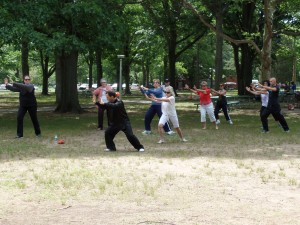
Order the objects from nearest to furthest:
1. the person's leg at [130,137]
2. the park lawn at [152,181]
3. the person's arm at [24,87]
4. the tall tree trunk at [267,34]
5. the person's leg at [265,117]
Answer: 1. the park lawn at [152,181]
2. the person's leg at [130,137]
3. the person's arm at [24,87]
4. the person's leg at [265,117]
5. the tall tree trunk at [267,34]

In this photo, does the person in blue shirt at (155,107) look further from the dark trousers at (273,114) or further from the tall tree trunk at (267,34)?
the tall tree trunk at (267,34)

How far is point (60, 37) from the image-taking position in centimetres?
1627

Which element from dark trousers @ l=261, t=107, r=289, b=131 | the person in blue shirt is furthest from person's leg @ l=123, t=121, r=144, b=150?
dark trousers @ l=261, t=107, r=289, b=131

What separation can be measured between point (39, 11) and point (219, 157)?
8.98m

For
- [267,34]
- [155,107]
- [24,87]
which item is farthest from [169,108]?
[267,34]

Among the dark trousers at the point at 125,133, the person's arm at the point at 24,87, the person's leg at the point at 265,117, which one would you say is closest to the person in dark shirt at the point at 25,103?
the person's arm at the point at 24,87

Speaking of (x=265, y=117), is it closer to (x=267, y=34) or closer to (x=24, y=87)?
(x=24, y=87)

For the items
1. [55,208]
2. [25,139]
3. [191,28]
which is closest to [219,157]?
[55,208]

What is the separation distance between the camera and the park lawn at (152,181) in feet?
19.4

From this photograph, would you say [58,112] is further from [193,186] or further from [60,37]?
[193,186]

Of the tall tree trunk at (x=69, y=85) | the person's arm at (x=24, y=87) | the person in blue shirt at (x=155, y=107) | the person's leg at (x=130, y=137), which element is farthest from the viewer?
the tall tree trunk at (x=69, y=85)

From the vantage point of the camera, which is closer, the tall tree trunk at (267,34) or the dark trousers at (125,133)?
the dark trousers at (125,133)

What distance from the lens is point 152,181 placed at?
7.82m

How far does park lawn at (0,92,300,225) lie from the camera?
5.90 meters
